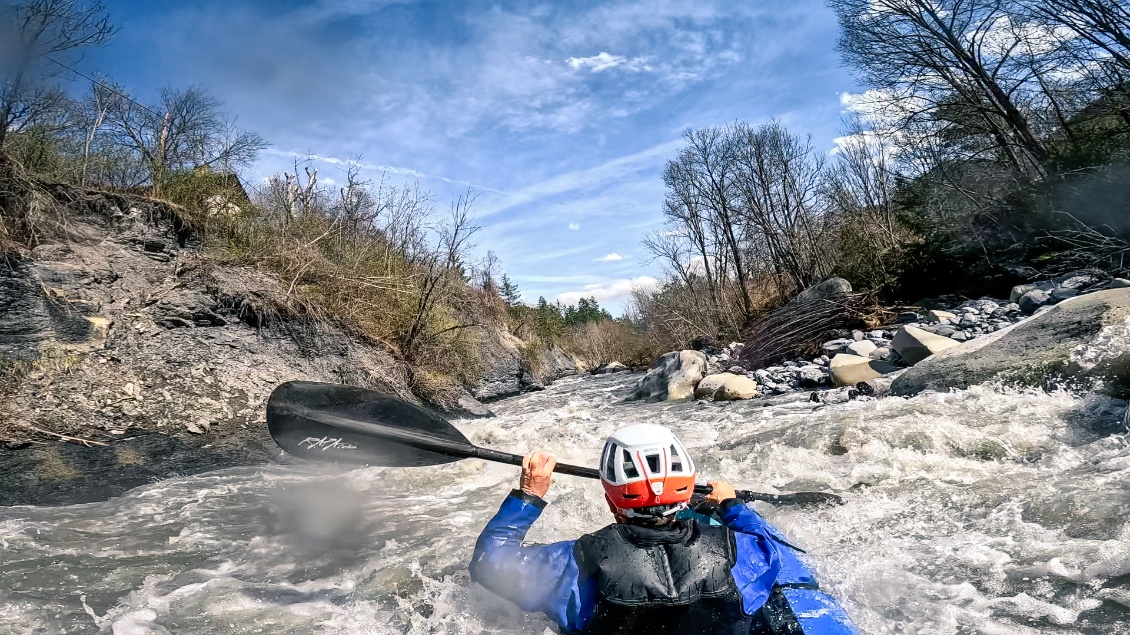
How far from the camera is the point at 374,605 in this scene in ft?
9.11

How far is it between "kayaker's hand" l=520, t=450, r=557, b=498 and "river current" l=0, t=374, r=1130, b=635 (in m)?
0.80

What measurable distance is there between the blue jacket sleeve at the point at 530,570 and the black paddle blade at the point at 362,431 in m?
1.15

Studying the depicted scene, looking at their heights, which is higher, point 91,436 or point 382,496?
point 91,436

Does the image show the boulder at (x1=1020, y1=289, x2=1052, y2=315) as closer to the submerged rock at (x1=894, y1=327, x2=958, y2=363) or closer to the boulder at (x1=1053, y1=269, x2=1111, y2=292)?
the boulder at (x1=1053, y1=269, x2=1111, y2=292)

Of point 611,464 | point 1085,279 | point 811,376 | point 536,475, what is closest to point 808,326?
point 811,376

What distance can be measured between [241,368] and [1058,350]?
8.58 metres

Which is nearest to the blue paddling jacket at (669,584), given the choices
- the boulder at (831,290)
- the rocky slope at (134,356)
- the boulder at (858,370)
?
the rocky slope at (134,356)

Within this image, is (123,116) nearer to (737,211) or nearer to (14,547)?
(14,547)

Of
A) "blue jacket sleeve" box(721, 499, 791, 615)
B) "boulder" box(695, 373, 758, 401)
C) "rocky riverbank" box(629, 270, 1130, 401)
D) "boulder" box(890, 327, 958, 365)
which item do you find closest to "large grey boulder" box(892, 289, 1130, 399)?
"rocky riverbank" box(629, 270, 1130, 401)

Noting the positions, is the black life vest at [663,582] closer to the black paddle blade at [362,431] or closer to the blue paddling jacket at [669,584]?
the blue paddling jacket at [669,584]

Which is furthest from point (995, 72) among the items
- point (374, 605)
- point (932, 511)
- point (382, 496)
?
point (374, 605)

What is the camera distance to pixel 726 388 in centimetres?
949

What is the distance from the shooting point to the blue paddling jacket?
165cm

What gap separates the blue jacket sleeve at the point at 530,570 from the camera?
5.68ft
